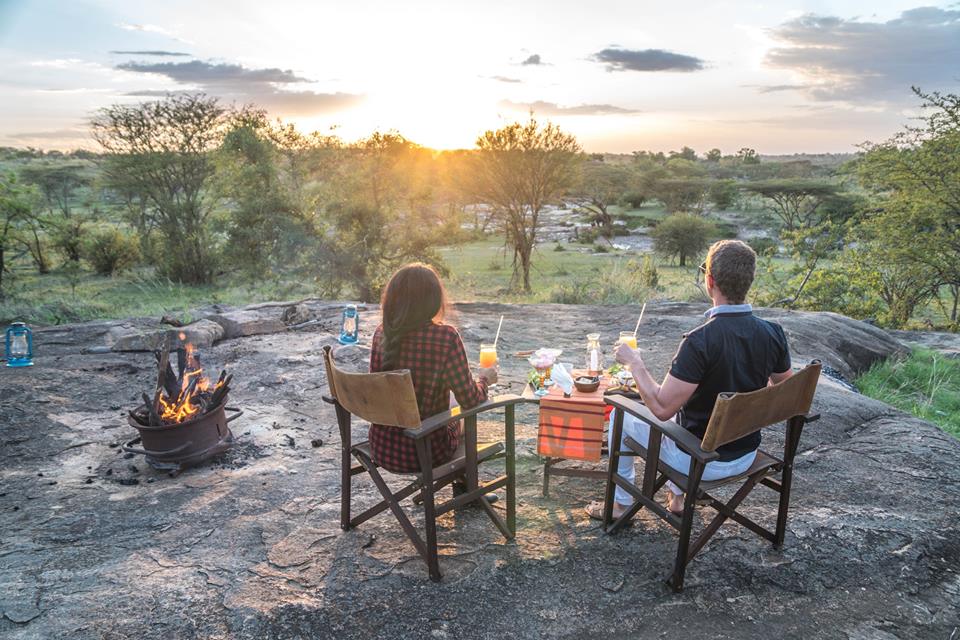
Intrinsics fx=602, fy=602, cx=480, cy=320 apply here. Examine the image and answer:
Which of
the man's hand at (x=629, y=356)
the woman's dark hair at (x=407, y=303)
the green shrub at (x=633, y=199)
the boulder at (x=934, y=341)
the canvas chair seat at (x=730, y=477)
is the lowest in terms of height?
the boulder at (x=934, y=341)

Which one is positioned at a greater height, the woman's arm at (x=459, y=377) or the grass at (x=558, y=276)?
the woman's arm at (x=459, y=377)

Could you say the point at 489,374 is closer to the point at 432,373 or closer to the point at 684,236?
the point at 432,373

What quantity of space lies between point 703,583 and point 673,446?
24.2 inches

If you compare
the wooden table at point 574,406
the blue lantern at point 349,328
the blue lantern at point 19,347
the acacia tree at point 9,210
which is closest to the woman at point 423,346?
the wooden table at point 574,406

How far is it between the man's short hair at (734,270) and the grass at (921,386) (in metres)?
4.46

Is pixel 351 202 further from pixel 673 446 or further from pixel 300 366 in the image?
Answer: pixel 673 446

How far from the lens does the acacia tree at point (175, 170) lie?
15.6 meters

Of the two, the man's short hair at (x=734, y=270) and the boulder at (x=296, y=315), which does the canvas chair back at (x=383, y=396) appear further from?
the boulder at (x=296, y=315)

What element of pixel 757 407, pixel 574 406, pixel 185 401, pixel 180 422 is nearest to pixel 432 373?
pixel 574 406

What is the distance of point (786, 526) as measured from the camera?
314 cm

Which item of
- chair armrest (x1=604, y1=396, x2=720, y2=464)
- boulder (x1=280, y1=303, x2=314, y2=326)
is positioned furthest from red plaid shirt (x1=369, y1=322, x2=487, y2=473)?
boulder (x1=280, y1=303, x2=314, y2=326)

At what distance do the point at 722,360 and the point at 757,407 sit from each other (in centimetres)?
24

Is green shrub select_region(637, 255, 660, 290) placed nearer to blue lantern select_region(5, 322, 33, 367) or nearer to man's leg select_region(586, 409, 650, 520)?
man's leg select_region(586, 409, 650, 520)

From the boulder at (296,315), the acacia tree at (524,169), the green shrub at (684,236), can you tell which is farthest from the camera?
the green shrub at (684,236)
